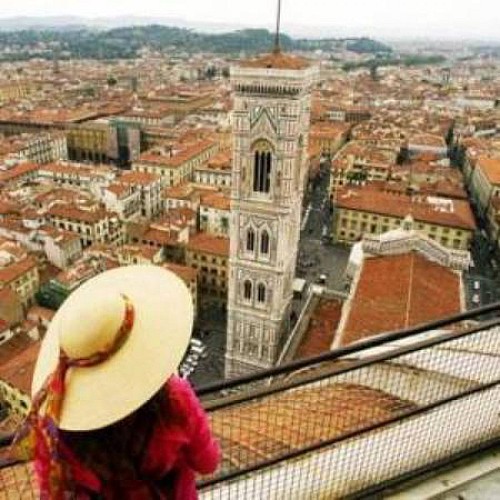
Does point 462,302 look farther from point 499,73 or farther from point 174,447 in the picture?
point 499,73

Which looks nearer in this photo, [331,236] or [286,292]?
[286,292]

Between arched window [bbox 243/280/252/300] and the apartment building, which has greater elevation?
arched window [bbox 243/280/252/300]

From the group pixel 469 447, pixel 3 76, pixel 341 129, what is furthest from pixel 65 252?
pixel 3 76

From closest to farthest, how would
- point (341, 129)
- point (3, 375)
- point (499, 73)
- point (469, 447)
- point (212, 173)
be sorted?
point (469, 447), point (3, 375), point (212, 173), point (341, 129), point (499, 73)

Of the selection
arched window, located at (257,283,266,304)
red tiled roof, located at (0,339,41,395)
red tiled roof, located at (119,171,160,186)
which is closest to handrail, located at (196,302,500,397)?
red tiled roof, located at (0,339,41,395)

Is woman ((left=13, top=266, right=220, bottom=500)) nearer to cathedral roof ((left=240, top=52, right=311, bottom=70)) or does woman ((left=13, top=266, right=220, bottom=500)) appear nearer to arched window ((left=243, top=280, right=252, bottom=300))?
cathedral roof ((left=240, top=52, right=311, bottom=70))

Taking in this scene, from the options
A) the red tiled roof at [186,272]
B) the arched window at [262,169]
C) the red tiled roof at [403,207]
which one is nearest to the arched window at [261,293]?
the arched window at [262,169]

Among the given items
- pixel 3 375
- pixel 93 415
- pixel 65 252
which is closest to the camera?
pixel 93 415
